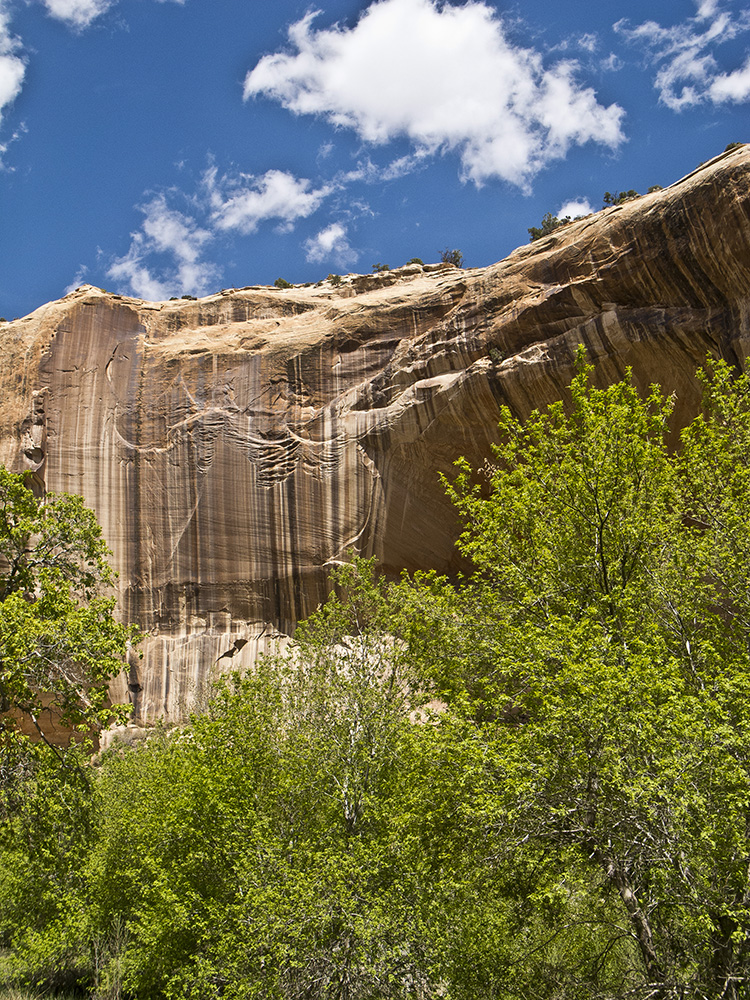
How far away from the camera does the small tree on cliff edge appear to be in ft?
40.2

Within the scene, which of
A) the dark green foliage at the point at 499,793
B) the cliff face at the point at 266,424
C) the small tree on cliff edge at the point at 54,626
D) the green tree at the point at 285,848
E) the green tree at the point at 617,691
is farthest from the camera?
the cliff face at the point at 266,424

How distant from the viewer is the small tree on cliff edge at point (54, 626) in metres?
12.3

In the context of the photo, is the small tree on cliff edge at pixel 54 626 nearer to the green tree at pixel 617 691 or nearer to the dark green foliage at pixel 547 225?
the green tree at pixel 617 691

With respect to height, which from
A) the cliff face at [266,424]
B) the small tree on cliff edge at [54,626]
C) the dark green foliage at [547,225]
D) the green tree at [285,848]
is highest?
the dark green foliage at [547,225]

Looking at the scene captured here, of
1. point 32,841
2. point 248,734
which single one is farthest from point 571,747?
point 32,841

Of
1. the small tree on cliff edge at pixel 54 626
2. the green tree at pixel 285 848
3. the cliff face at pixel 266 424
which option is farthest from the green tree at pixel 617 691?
the cliff face at pixel 266 424

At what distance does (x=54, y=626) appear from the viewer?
12531 mm

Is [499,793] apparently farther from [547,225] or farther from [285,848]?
[547,225]

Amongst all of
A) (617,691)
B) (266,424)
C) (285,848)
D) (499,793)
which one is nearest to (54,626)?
(285,848)

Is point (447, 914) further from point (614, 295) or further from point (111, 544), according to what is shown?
point (111, 544)

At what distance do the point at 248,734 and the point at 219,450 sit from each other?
17.6 metres

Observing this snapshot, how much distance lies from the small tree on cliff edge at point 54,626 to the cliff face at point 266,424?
574 inches

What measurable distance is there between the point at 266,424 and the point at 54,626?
1811cm

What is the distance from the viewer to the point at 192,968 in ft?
37.6
